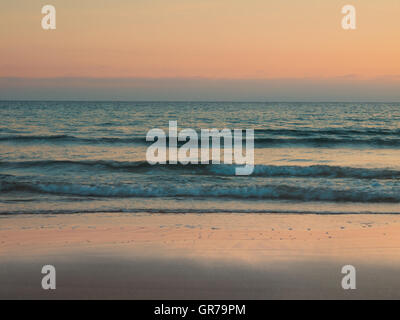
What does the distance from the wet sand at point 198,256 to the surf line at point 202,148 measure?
7050 millimetres

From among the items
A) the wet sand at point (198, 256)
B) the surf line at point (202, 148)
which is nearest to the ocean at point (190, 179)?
the surf line at point (202, 148)

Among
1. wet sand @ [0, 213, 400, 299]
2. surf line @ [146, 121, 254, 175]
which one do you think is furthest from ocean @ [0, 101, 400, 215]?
wet sand @ [0, 213, 400, 299]

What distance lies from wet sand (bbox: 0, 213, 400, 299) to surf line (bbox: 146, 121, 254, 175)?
705cm

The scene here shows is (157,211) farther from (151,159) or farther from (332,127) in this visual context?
(332,127)

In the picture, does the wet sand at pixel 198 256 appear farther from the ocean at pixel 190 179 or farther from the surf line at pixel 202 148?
the surf line at pixel 202 148

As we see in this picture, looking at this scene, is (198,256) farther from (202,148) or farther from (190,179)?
(202,148)

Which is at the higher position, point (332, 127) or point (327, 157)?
point (332, 127)

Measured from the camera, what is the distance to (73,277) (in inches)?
224

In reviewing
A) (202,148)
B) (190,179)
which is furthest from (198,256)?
(202,148)

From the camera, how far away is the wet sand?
5320mm

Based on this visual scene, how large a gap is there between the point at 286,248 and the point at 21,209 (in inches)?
228

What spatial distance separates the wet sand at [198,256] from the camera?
5320 millimetres
